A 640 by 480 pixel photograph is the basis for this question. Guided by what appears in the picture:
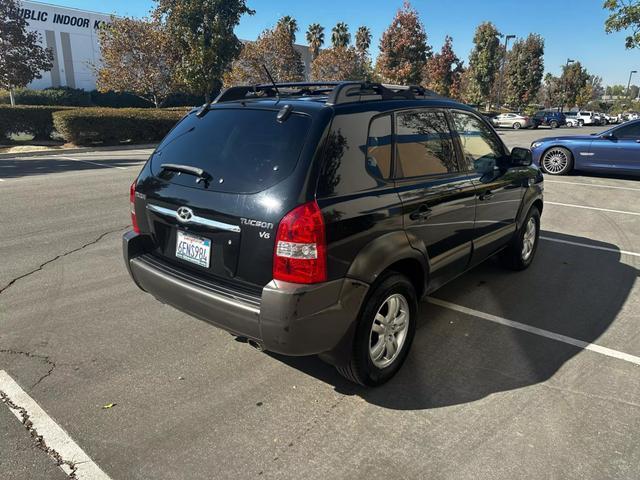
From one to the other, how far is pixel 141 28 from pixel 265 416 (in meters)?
25.4

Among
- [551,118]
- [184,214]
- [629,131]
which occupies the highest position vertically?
[551,118]

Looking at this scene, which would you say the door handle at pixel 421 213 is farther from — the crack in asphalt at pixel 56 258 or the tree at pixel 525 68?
the tree at pixel 525 68

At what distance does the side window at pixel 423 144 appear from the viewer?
10.6 feet

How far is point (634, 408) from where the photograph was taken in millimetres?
2979

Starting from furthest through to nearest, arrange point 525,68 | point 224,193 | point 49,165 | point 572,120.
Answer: point 525,68
point 572,120
point 49,165
point 224,193

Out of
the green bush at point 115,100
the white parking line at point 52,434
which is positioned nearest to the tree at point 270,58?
the green bush at point 115,100

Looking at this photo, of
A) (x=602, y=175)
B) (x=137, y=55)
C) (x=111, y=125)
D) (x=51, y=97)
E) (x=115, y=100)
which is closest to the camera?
(x=602, y=175)

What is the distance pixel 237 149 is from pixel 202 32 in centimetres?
2270

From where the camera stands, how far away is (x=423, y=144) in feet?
11.4

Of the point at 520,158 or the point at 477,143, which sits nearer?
the point at 477,143

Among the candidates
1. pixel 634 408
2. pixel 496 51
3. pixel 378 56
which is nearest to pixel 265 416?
pixel 634 408

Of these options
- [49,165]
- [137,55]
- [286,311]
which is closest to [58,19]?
[137,55]

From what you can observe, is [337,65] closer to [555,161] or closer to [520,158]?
[555,161]

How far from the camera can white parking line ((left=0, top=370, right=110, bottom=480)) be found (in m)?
2.35
